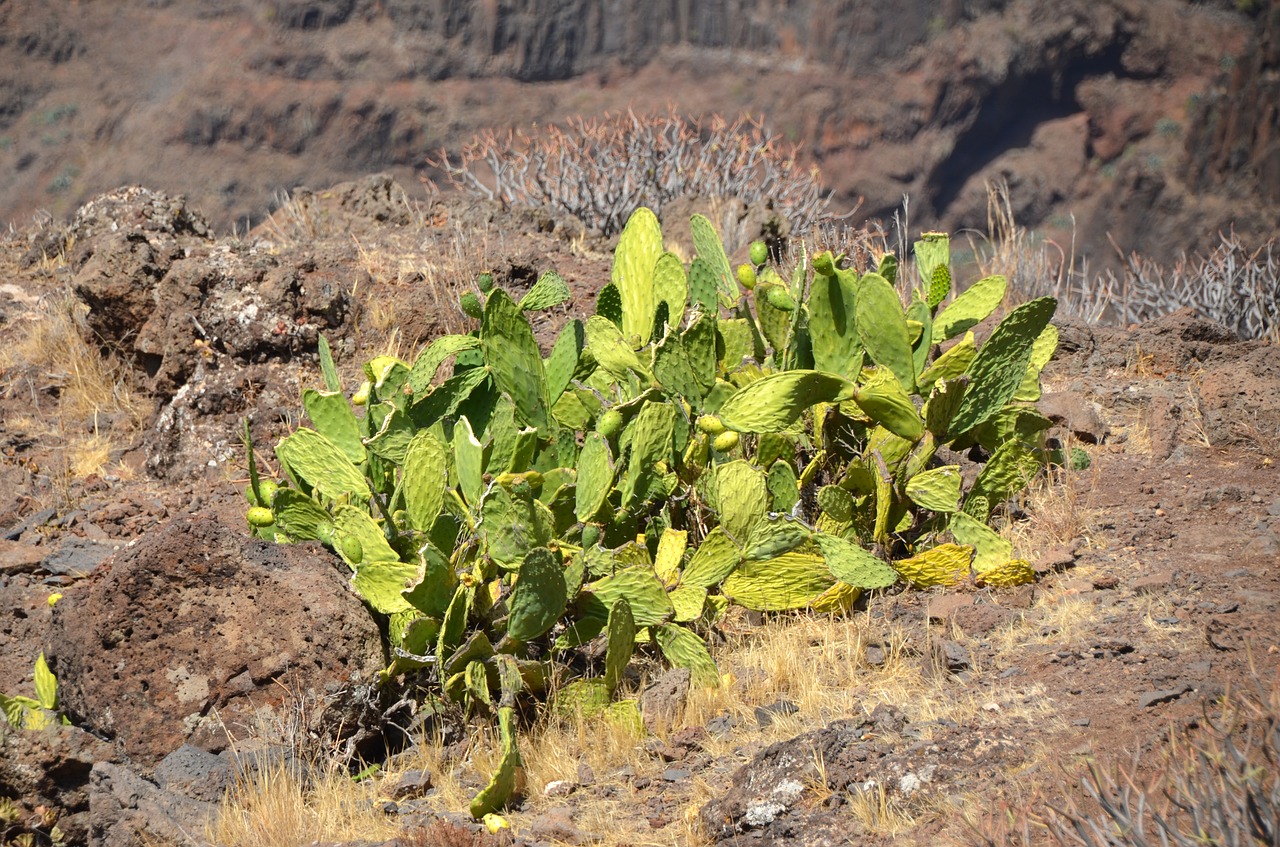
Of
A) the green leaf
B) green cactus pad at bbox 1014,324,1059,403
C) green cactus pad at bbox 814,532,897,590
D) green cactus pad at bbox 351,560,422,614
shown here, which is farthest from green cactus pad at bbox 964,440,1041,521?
the green leaf

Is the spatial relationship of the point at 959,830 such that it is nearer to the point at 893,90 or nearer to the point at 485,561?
the point at 485,561

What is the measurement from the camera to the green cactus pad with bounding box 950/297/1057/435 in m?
3.59

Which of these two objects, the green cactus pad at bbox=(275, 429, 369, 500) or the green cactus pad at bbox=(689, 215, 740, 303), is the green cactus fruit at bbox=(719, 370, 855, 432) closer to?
the green cactus pad at bbox=(689, 215, 740, 303)

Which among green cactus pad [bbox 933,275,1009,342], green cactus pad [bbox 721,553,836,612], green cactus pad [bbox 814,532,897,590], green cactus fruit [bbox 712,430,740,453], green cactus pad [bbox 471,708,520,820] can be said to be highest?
green cactus pad [bbox 933,275,1009,342]

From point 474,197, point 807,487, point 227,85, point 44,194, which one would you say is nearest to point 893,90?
point 227,85

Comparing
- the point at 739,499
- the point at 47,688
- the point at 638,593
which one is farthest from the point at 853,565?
the point at 47,688

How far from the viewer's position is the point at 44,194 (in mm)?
34312

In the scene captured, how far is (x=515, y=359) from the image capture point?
3.66 m

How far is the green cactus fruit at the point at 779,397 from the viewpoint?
11.5ft

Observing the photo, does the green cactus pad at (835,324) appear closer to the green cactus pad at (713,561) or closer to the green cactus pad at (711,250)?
the green cactus pad at (711,250)

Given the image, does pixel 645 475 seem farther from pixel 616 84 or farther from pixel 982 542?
pixel 616 84

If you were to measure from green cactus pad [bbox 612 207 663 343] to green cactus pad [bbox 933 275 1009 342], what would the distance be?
3.31 ft

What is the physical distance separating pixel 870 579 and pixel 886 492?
0.32 m

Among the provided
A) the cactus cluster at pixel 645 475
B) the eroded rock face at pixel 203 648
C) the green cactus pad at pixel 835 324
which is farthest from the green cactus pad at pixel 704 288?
the eroded rock face at pixel 203 648
